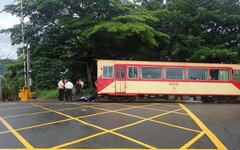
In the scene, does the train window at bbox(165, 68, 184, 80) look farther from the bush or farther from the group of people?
the bush

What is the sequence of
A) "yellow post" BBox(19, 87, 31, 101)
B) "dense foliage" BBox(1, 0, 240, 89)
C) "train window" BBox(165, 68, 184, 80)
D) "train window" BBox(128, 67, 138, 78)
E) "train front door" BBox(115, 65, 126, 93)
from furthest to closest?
"dense foliage" BBox(1, 0, 240, 89)
"yellow post" BBox(19, 87, 31, 101)
"train window" BBox(165, 68, 184, 80)
"train window" BBox(128, 67, 138, 78)
"train front door" BBox(115, 65, 126, 93)

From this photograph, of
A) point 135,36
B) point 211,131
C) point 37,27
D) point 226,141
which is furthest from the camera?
point 37,27

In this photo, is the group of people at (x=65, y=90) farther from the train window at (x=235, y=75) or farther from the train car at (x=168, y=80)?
the train window at (x=235, y=75)

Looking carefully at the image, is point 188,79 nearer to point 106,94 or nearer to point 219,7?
point 106,94

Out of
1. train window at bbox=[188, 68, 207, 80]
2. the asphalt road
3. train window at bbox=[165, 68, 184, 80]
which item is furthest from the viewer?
train window at bbox=[188, 68, 207, 80]

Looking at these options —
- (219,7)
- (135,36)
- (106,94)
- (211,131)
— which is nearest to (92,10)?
(135,36)

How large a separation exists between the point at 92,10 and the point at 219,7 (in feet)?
35.0

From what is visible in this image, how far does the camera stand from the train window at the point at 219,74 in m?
25.2

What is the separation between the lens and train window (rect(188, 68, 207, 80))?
2502cm

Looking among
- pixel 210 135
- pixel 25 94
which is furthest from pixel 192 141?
pixel 25 94

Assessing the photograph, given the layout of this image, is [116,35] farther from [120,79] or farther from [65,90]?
[65,90]

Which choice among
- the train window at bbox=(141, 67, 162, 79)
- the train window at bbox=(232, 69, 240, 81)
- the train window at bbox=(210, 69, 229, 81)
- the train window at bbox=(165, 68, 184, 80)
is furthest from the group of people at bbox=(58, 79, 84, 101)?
the train window at bbox=(232, 69, 240, 81)

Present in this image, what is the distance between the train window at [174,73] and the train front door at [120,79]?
289 cm

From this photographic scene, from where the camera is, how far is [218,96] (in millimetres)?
25656
